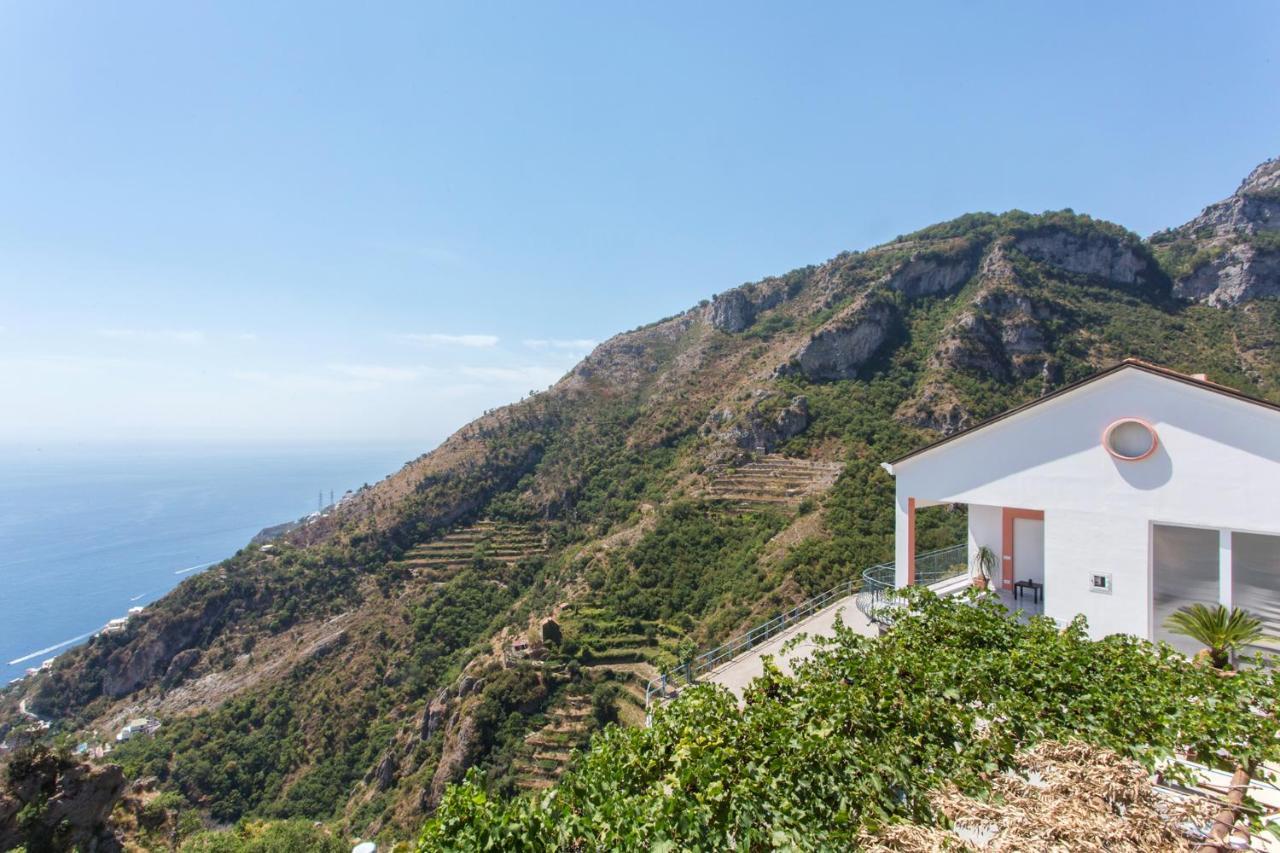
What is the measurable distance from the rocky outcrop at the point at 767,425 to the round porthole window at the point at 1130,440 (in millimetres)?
35714

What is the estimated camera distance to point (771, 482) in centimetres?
4069

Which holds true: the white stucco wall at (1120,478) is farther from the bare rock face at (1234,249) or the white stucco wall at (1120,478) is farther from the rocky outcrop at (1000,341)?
the bare rock face at (1234,249)

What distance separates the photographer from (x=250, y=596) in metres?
43.4

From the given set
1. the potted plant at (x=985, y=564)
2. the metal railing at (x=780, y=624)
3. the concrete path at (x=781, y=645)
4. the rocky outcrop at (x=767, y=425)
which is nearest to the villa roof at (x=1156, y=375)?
the potted plant at (x=985, y=564)

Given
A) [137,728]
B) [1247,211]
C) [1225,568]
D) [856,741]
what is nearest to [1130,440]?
[1225,568]

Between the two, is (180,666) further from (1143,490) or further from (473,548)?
(1143,490)

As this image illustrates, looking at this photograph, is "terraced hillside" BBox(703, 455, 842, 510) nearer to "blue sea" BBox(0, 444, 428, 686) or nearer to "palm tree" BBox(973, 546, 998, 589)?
"palm tree" BBox(973, 546, 998, 589)

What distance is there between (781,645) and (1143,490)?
7260 mm

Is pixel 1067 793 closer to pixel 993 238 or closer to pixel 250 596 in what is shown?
pixel 250 596

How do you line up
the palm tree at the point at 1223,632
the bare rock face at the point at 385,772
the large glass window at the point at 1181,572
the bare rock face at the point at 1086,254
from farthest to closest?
1. the bare rock face at the point at 1086,254
2. the bare rock face at the point at 385,772
3. the large glass window at the point at 1181,572
4. the palm tree at the point at 1223,632

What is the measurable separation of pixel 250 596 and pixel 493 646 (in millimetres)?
26274

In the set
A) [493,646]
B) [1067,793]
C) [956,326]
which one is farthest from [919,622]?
[956,326]

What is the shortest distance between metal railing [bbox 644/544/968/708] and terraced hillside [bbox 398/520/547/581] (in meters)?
35.3

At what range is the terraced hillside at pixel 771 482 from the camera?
3781 cm
